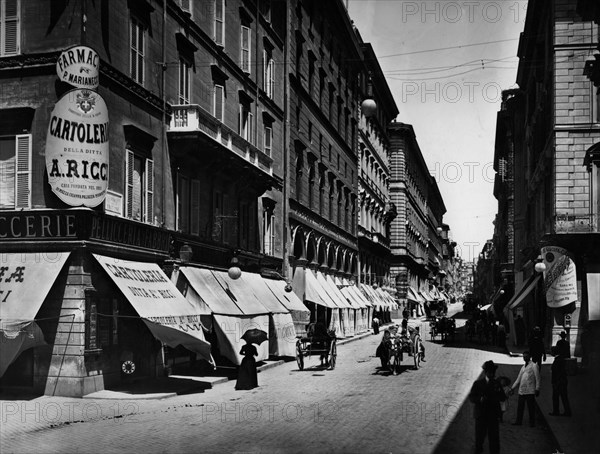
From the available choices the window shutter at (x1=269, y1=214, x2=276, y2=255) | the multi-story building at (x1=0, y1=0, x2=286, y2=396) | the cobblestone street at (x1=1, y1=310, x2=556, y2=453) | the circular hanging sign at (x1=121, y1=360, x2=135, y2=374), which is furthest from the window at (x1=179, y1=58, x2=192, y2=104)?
the window shutter at (x1=269, y1=214, x2=276, y2=255)

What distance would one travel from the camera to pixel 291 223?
40312 millimetres

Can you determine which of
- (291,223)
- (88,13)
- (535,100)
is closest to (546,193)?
(535,100)

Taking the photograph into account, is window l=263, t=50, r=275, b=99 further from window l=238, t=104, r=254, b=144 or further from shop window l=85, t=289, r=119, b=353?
shop window l=85, t=289, r=119, b=353

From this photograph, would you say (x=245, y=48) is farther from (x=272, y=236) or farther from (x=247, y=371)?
(x=247, y=371)

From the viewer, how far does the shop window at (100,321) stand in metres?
19.2

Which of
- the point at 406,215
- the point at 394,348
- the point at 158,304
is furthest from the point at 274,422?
the point at 406,215

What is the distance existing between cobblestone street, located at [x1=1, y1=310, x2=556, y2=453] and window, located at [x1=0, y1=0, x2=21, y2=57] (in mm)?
8641

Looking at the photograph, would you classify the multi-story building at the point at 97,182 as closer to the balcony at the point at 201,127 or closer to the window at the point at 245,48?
the balcony at the point at 201,127

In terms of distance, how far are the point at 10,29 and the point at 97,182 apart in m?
4.39

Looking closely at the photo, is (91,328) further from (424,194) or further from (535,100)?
(424,194)

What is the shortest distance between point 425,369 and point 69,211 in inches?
580

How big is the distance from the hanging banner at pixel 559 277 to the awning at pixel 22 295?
2086cm

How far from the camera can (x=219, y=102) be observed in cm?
2973

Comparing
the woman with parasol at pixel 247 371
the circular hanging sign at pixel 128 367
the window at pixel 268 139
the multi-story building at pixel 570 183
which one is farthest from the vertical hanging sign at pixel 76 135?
the multi-story building at pixel 570 183
